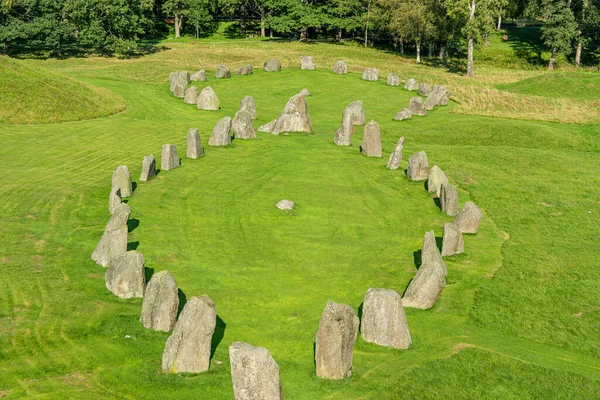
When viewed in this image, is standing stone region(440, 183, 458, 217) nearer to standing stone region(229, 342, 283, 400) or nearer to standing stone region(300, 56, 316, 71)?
standing stone region(229, 342, 283, 400)

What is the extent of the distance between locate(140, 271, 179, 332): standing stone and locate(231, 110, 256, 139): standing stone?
26107mm

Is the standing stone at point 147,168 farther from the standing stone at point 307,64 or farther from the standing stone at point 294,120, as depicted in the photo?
the standing stone at point 307,64

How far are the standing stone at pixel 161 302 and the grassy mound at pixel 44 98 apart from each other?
3124 centimetres

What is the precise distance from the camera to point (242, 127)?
151 ft

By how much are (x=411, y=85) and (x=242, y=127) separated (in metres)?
26.5

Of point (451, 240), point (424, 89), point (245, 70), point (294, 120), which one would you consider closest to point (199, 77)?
point (245, 70)

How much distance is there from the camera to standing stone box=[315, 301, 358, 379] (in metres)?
18.4

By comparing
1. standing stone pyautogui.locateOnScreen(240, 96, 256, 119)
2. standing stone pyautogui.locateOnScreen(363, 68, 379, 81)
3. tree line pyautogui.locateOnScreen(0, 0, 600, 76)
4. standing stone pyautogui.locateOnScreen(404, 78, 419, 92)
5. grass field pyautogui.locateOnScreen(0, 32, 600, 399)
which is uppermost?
tree line pyautogui.locateOnScreen(0, 0, 600, 76)

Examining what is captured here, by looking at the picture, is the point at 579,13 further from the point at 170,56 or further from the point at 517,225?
the point at 517,225

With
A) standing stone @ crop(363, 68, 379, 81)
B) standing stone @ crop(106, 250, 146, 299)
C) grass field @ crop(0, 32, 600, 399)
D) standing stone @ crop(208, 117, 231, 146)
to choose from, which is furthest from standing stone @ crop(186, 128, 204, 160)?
standing stone @ crop(363, 68, 379, 81)

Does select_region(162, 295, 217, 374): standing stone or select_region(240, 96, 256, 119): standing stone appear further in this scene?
select_region(240, 96, 256, 119): standing stone

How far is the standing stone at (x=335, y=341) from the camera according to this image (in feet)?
60.3

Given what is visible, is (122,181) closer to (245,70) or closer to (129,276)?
(129,276)

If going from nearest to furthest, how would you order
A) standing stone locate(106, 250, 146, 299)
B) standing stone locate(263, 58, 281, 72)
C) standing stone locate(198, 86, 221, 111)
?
standing stone locate(106, 250, 146, 299)
standing stone locate(198, 86, 221, 111)
standing stone locate(263, 58, 281, 72)
